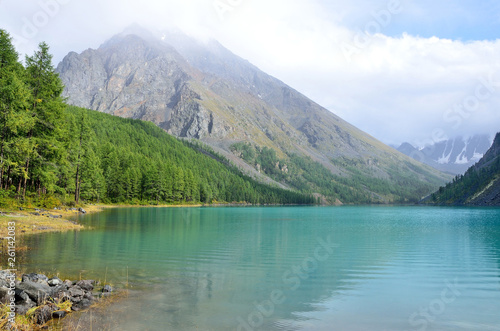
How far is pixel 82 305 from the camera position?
15.2 meters

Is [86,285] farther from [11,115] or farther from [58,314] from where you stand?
[11,115]

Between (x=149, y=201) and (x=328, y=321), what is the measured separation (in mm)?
139816

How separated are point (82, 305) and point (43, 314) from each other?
197 cm

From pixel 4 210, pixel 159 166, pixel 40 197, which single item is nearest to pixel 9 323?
pixel 4 210

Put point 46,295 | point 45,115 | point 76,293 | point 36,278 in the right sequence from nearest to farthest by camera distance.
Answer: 1. point 46,295
2. point 76,293
3. point 36,278
4. point 45,115

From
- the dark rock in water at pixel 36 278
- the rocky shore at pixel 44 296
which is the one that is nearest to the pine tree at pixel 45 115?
the dark rock in water at pixel 36 278

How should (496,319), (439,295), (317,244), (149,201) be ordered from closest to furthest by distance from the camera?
(496,319) → (439,295) → (317,244) → (149,201)

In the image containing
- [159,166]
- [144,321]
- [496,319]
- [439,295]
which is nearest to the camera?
[144,321]

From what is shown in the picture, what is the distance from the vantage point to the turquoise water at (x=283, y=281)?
1477cm

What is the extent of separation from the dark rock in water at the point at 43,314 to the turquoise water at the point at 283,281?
100 inches

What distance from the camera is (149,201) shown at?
145875 mm

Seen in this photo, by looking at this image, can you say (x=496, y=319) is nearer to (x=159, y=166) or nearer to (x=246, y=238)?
(x=246, y=238)

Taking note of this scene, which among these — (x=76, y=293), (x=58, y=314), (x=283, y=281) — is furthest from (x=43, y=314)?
(x=283, y=281)

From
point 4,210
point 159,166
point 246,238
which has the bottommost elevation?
point 246,238
